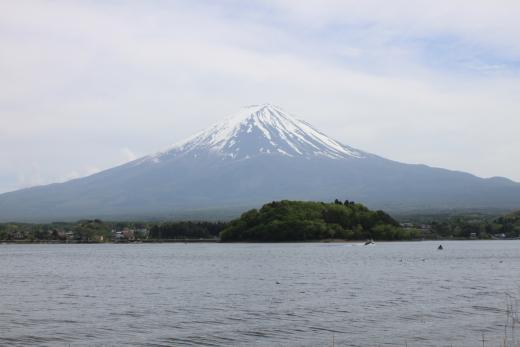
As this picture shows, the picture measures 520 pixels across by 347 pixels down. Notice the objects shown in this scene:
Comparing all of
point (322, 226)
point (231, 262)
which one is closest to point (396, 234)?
point (322, 226)

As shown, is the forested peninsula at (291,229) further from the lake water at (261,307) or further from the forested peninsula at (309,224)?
the lake water at (261,307)

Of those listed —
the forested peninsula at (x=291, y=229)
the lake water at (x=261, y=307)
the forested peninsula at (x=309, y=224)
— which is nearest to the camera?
the lake water at (x=261, y=307)

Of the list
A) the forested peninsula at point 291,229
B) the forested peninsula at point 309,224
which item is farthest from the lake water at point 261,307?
the forested peninsula at point 291,229

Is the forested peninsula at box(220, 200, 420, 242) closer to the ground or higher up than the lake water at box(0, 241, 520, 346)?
higher up

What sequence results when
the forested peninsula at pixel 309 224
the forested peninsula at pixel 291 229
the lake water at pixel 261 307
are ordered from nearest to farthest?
the lake water at pixel 261 307 < the forested peninsula at pixel 309 224 < the forested peninsula at pixel 291 229

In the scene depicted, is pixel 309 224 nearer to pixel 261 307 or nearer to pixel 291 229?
pixel 291 229

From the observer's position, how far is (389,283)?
3575 centimetres

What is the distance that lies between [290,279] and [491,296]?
11002mm

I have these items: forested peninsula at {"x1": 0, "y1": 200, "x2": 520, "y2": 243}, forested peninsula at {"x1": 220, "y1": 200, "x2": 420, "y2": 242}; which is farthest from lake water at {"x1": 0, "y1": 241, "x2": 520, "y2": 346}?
forested peninsula at {"x1": 0, "y1": 200, "x2": 520, "y2": 243}

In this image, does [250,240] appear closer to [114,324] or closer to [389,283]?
[389,283]

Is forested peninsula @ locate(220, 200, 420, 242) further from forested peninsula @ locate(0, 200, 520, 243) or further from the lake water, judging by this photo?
the lake water

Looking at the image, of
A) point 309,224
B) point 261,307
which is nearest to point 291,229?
point 309,224

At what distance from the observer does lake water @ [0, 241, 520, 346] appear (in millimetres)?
21156

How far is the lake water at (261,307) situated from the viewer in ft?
69.4
